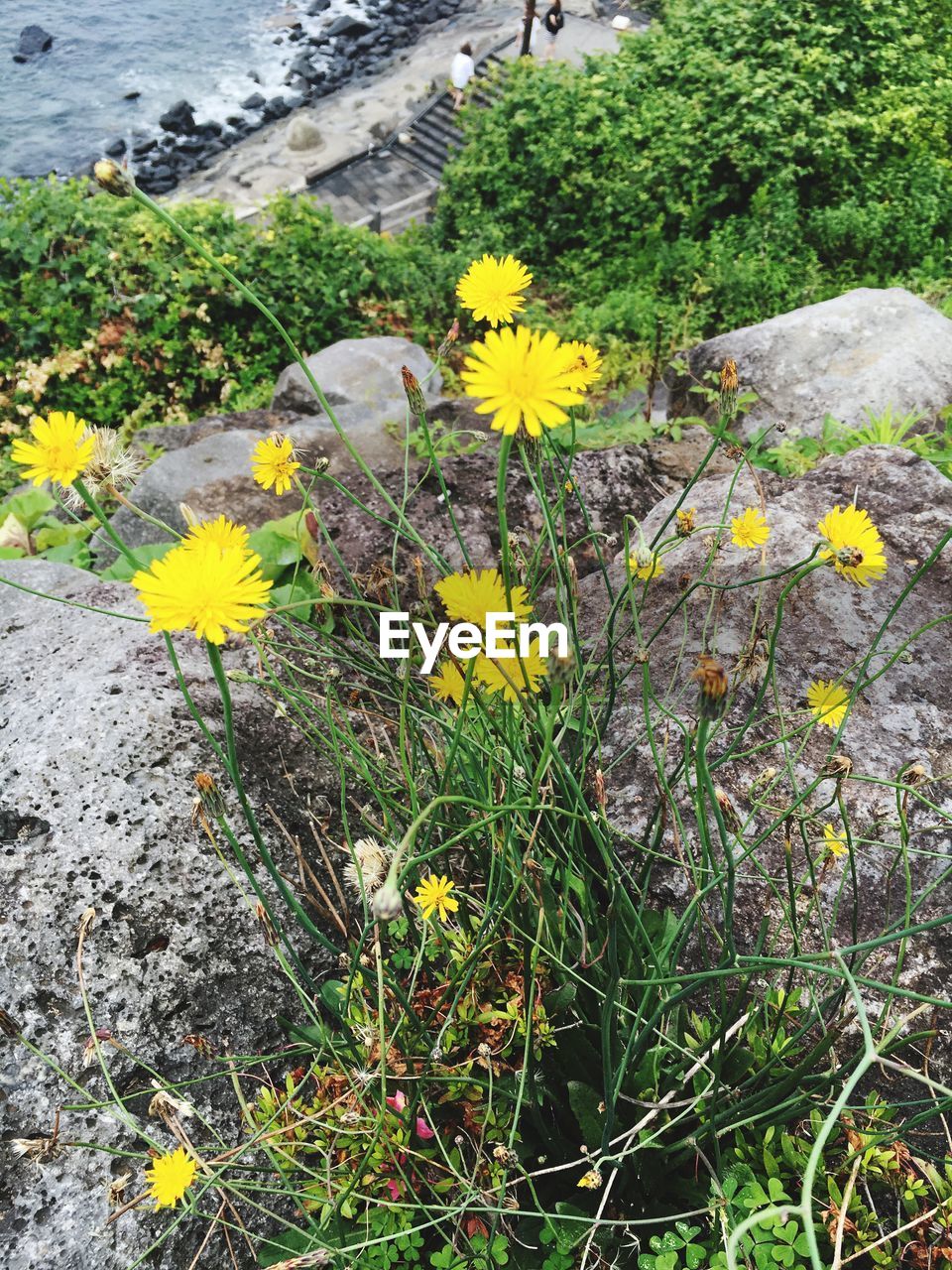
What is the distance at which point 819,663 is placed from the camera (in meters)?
2.20

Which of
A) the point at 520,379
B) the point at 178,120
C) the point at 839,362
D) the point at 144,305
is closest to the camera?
the point at 520,379

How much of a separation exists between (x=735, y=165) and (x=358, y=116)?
12.4 meters

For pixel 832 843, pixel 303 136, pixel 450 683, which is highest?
pixel 450 683

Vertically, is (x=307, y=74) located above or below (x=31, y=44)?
below

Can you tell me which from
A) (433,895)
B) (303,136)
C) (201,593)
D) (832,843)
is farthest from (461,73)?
(201,593)

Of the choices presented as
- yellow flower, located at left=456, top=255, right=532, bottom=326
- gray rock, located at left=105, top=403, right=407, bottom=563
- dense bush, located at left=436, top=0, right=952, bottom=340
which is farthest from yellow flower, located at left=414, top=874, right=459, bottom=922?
dense bush, located at left=436, top=0, right=952, bottom=340

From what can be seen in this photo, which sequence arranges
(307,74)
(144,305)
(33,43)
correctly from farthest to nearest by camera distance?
(33,43)
(307,74)
(144,305)

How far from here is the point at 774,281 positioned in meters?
8.30

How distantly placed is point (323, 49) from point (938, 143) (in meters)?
18.9

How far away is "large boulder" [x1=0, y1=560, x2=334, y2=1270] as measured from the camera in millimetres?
1487

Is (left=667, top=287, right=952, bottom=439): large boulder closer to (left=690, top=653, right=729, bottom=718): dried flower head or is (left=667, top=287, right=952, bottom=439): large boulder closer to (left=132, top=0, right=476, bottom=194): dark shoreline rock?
(left=690, top=653, right=729, bottom=718): dried flower head

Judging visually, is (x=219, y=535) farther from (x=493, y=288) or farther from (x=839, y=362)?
(x=839, y=362)

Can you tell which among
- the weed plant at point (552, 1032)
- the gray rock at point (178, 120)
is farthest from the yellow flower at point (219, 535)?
the gray rock at point (178, 120)

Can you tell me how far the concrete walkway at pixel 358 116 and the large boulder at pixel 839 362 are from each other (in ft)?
38.0
